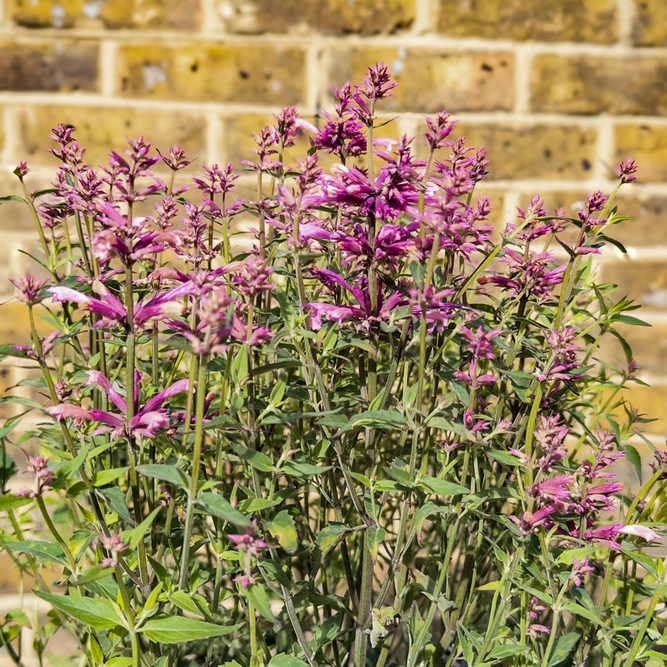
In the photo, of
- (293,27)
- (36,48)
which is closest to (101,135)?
(36,48)

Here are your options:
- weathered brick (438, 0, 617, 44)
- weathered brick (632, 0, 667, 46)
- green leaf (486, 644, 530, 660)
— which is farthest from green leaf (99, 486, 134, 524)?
weathered brick (632, 0, 667, 46)

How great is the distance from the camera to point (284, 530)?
0.58m

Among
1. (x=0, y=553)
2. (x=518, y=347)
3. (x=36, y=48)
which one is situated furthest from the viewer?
(x=0, y=553)

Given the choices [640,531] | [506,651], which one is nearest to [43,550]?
[506,651]

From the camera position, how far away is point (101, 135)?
1.14 metres

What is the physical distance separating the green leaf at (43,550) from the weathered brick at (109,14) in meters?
0.86

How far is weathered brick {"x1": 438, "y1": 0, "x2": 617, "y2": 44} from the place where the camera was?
1.13m

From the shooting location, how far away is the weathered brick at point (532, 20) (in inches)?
44.5

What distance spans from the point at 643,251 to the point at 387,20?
23.5 inches

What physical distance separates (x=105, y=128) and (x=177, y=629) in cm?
87

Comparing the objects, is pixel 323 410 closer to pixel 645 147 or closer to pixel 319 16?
pixel 319 16

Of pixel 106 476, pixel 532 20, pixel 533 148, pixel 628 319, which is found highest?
pixel 532 20

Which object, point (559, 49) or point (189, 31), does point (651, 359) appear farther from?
point (189, 31)

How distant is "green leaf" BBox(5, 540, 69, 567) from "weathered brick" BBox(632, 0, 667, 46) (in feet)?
3.80
